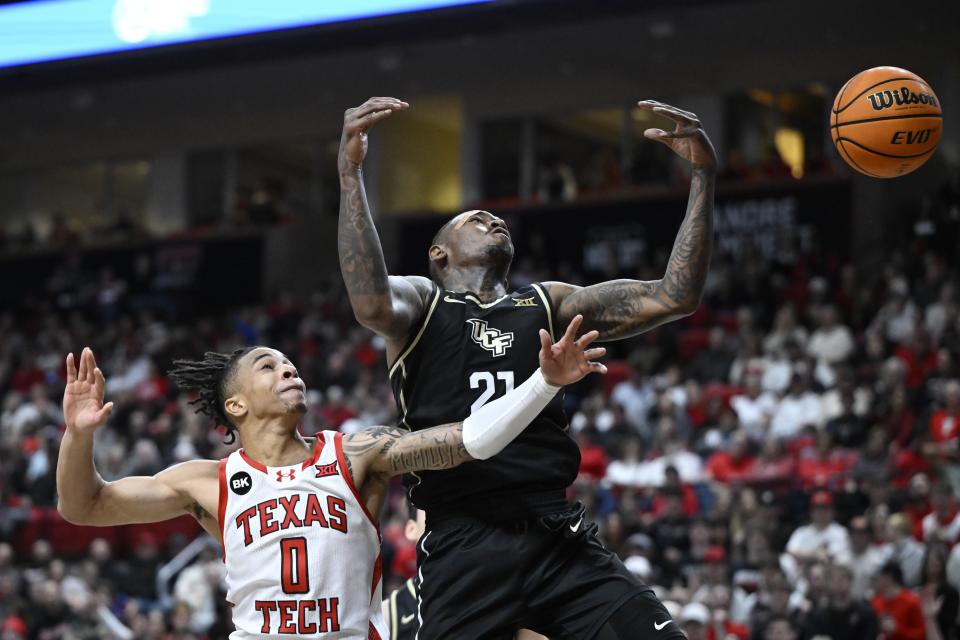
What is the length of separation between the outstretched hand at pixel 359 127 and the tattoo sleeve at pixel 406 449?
0.95 m

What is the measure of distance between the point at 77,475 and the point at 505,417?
1562 mm

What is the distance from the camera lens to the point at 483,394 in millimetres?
4762

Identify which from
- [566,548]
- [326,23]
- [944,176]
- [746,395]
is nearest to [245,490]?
[566,548]

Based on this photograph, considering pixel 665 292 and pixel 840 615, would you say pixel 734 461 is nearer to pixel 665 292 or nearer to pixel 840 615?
pixel 840 615

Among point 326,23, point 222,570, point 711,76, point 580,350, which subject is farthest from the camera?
point 711,76

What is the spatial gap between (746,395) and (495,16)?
4.87 m

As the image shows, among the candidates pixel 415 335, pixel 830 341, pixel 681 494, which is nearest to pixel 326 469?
pixel 415 335

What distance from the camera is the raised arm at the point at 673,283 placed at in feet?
15.6

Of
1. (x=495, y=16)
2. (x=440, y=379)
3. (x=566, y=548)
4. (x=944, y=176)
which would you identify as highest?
(x=495, y=16)

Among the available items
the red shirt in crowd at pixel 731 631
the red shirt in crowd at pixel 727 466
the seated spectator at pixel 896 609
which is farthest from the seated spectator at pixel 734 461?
the seated spectator at pixel 896 609

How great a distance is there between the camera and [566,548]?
15.4 ft

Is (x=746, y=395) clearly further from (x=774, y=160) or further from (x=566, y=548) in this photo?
(x=566, y=548)

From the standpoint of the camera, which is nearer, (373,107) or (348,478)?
(373,107)

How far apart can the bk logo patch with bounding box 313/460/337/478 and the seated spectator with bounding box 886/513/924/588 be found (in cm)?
626
